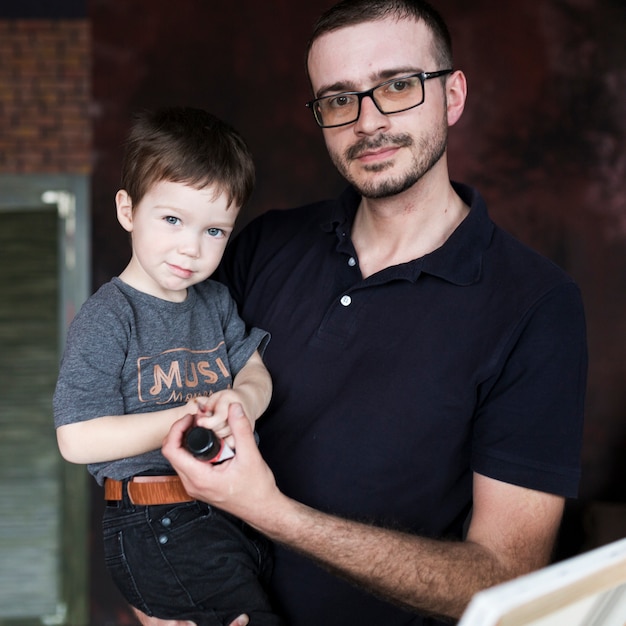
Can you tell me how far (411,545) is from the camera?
5.29 ft

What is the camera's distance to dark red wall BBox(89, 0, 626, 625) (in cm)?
A: 459

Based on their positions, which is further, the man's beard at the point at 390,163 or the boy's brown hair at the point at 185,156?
the man's beard at the point at 390,163

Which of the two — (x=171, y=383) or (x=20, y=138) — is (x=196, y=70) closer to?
(x=20, y=138)

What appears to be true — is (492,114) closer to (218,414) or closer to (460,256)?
(460,256)

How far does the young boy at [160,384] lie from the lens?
1557 millimetres

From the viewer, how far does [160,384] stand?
1.64 metres

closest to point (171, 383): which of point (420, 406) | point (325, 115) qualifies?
point (420, 406)

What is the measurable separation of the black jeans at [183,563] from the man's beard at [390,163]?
81 centimetres

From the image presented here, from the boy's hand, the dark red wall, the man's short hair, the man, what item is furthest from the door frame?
the boy's hand

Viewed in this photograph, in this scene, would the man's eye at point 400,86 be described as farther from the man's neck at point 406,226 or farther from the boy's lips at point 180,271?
the boy's lips at point 180,271

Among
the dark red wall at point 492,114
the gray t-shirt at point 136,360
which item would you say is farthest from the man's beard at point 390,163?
the dark red wall at point 492,114

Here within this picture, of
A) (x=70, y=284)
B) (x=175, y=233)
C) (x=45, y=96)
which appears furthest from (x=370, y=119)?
(x=45, y=96)

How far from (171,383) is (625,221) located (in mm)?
3649

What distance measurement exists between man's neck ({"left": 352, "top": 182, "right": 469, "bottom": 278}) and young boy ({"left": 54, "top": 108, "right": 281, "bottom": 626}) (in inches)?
15.6
